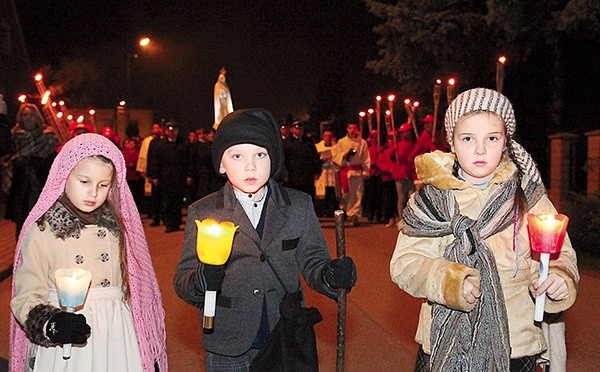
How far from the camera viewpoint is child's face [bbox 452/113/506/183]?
Answer: 3969 mm

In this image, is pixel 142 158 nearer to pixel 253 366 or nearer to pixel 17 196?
pixel 17 196

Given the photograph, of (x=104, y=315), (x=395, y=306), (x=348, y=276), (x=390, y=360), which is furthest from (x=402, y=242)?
(x=395, y=306)

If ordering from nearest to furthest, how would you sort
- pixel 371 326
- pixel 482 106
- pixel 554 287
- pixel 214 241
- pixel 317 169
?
pixel 214 241 → pixel 554 287 → pixel 482 106 → pixel 371 326 → pixel 317 169

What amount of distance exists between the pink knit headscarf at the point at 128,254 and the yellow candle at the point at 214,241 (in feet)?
3.73

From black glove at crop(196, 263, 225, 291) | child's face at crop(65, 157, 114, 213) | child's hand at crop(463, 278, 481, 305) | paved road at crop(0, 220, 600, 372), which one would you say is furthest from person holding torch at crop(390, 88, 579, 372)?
paved road at crop(0, 220, 600, 372)

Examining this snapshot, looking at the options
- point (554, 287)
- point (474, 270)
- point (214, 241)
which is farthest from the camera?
point (474, 270)

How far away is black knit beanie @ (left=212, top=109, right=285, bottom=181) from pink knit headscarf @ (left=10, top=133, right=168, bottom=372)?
62cm

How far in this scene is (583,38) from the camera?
26.7 m

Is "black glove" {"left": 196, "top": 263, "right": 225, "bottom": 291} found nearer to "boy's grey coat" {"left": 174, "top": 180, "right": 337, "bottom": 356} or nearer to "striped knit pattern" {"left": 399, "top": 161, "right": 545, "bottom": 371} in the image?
"boy's grey coat" {"left": 174, "top": 180, "right": 337, "bottom": 356}

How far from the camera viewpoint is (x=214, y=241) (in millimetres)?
3451

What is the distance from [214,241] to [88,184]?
3.99 ft

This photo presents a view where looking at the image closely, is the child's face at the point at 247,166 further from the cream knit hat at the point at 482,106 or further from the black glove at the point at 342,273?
the cream knit hat at the point at 482,106

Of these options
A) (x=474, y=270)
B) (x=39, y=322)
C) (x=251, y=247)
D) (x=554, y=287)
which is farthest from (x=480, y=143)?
(x=39, y=322)

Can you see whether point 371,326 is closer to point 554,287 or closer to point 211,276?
point 554,287
